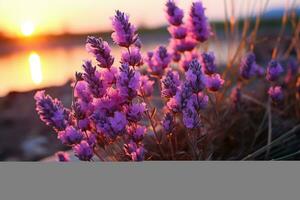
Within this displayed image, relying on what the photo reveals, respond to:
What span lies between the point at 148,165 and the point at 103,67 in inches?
11.4

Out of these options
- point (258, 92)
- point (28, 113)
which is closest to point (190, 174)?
point (258, 92)

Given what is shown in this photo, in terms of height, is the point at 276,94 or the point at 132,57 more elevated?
the point at 132,57

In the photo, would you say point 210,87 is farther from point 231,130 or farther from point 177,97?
point 231,130

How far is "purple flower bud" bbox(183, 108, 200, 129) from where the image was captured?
1.31 m

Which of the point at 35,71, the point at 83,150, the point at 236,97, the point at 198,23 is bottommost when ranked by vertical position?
the point at 35,71

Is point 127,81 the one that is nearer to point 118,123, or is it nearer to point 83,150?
point 118,123

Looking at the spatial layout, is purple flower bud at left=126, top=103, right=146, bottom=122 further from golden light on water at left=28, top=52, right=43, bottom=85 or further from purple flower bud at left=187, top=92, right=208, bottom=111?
golden light on water at left=28, top=52, right=43, bottom=85

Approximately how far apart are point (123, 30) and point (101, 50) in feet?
0.25

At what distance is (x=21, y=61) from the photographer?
19.1 feet

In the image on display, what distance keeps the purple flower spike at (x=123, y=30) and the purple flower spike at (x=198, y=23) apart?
308 millimetres

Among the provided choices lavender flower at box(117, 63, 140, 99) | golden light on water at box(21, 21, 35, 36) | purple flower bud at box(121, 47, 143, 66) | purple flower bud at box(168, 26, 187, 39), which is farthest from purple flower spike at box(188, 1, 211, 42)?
golden light on water at box(21, 21, 35, 36)

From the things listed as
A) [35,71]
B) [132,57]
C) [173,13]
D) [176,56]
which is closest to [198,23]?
[173,13]

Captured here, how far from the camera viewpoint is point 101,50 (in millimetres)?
1341

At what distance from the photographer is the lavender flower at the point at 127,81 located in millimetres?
1299
